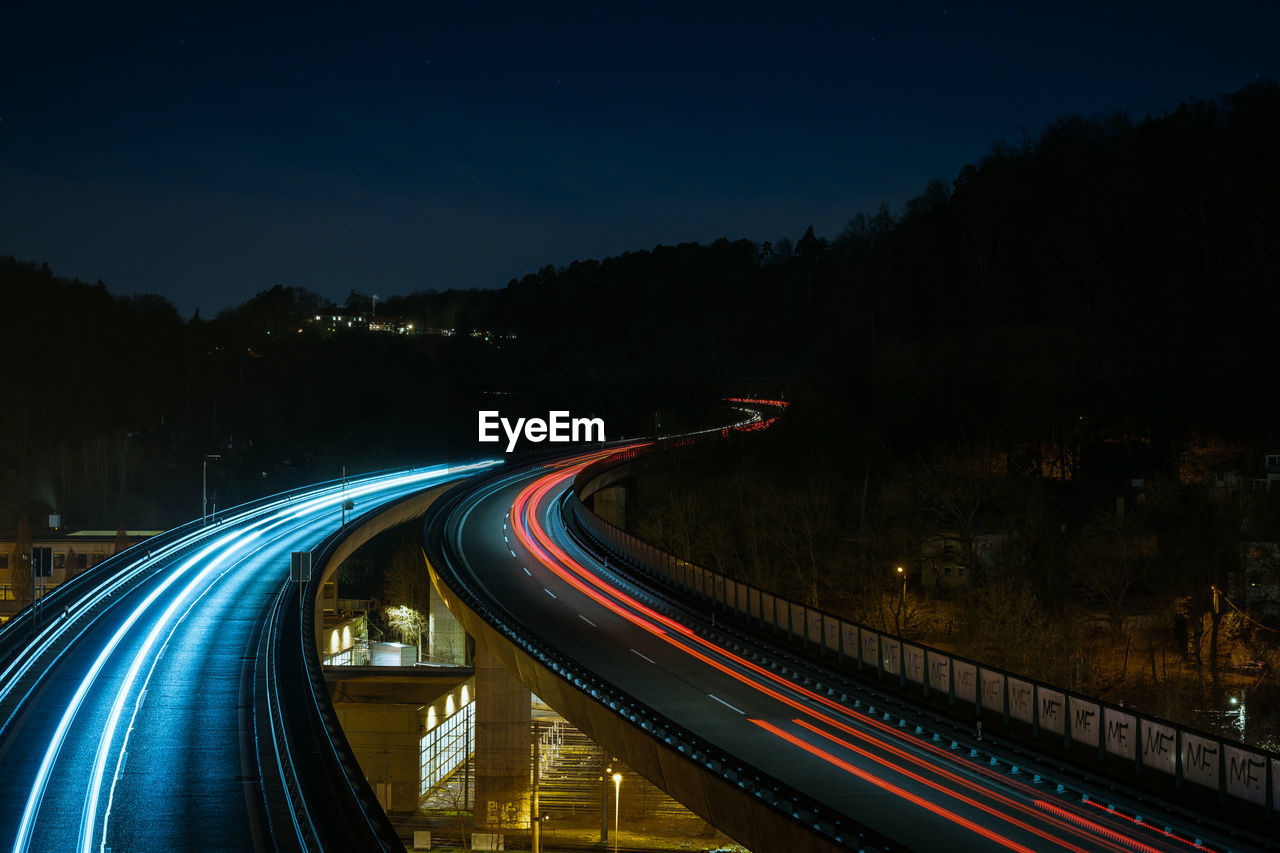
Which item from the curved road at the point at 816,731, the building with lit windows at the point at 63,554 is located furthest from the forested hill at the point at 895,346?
the curved road at the point at 816,731

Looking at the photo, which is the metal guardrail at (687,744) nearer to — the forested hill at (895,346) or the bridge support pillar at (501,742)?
the bridge support pillar at (501,742)

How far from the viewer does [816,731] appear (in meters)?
22.2

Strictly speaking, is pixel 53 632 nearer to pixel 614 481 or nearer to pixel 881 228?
pixel 614 481

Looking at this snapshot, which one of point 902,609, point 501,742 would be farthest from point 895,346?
point 501,742

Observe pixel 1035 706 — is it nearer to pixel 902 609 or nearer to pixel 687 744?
pixel 687 744

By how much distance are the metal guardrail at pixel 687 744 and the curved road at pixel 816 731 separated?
85 cm

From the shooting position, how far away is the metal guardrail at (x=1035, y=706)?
658 inches

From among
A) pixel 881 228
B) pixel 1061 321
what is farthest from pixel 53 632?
pixel 881 228

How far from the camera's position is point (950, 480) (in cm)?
6303

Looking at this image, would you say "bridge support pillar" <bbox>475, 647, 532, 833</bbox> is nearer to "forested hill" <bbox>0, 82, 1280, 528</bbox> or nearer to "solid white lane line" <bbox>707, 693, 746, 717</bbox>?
"solid white lane line" <bbox>707, 693, 746, 717</bbox>

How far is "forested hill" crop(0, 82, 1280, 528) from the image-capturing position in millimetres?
73688

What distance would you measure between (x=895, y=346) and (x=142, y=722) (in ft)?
225

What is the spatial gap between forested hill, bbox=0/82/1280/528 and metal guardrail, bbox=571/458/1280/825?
45.5 m

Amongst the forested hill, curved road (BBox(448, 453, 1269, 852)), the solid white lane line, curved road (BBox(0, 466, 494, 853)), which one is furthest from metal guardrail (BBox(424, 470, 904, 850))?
the forested hill
